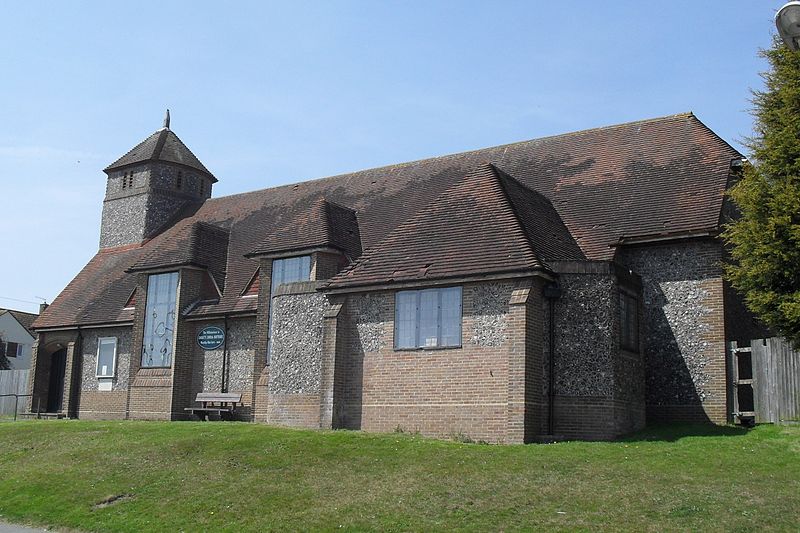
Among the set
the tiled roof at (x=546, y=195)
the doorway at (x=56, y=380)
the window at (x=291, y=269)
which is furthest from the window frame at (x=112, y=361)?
the window at (x=291, y=269)

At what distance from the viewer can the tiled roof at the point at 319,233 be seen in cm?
2944

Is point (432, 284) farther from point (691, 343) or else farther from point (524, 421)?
point (691, 343)

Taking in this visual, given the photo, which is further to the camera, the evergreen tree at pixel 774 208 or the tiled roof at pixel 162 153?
the tiled roof at pixel 162 153

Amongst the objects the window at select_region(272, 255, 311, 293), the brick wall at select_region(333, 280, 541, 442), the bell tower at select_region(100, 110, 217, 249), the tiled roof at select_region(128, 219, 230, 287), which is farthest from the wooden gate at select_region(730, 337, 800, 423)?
the bell tower at select_region(100, 110, 217, 249)

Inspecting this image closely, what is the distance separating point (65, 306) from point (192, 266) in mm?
9729

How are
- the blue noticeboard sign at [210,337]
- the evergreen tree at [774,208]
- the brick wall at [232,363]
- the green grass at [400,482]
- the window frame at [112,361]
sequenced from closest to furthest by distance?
the green grass at [400,482], the evergreen tree at [774,208], the brick wall at [232,363], the blue noticeboard sign at [210,337], the window frame at [112,361]

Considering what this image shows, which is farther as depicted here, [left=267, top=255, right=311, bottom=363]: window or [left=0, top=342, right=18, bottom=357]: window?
[left=0, top=342, right=18, bottom=357]: window

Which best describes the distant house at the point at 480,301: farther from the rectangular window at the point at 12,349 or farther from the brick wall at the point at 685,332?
the rectangular window at the point at 12,349

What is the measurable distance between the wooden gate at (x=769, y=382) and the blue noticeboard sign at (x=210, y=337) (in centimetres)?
1749

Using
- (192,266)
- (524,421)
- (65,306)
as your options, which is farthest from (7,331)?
(524,421)

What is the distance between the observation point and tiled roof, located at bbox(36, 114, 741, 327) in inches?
1017

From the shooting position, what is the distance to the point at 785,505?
47.8 ft

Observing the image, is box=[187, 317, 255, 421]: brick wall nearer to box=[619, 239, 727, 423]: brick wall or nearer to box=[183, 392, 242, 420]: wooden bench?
box=[183, 392, 242, 420]: wooden bench

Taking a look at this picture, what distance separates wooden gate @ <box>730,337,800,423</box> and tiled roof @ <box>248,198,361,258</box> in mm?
12476
